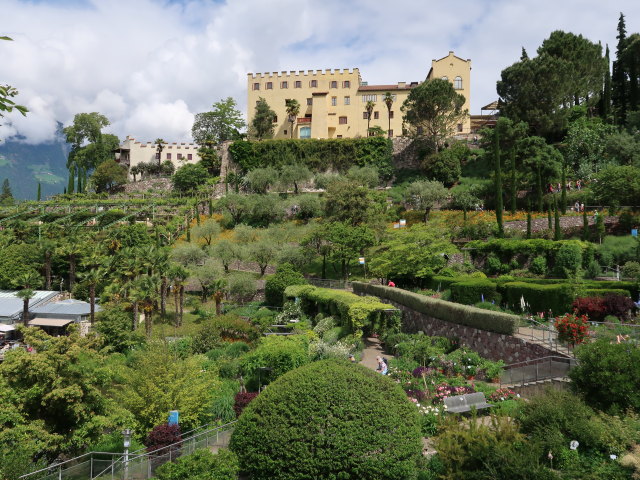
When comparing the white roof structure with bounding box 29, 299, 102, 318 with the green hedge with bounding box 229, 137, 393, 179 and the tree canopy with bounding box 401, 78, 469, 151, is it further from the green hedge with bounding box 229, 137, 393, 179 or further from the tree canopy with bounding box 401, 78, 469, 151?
the tree canopy with bounding box 401, 78, 469, 151

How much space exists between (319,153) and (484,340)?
1928 inches

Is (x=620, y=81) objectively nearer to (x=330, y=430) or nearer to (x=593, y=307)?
(x=593, y=307)

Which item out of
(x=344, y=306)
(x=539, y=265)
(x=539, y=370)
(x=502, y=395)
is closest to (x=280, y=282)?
(x=344, y=306)

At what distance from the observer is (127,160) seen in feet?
292

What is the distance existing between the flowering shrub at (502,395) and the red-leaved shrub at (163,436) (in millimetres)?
9542

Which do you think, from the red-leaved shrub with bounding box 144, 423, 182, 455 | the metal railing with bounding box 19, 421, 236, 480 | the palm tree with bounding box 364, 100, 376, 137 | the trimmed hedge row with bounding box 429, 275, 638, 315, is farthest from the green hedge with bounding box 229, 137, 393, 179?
the metal railing with bounding box 19, 421, 236, 480

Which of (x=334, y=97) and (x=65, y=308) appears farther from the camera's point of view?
(x=334, y=97)

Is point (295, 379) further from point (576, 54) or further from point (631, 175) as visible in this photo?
point (576, 54)

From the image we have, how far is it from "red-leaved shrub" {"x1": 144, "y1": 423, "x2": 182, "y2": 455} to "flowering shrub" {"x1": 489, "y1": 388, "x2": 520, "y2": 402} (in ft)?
31.3

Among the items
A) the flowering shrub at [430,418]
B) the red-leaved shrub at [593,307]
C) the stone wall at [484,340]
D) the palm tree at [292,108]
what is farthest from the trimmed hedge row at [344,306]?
the palm tree at [292,108]

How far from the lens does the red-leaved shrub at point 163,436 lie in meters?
15.1

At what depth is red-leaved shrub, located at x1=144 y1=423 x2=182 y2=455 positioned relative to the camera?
49.6ft

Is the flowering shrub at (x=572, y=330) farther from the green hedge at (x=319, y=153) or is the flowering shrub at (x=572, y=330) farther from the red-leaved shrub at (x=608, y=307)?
the green hedge at (x=319, y=153)

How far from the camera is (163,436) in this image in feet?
50.0
